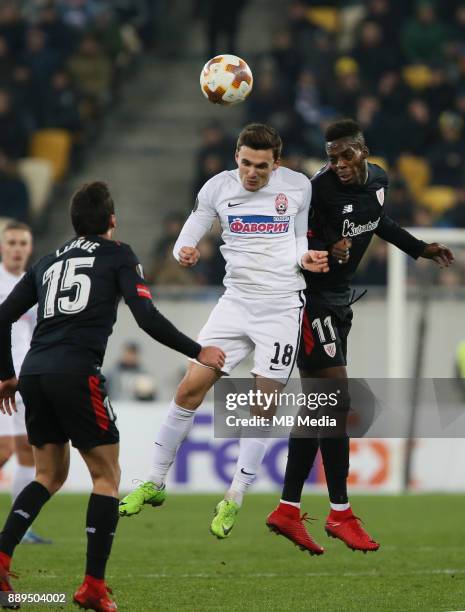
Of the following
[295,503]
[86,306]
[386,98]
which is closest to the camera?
[86,306]

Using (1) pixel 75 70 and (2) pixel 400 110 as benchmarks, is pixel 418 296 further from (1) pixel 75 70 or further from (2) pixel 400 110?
(1) pixel 75 70

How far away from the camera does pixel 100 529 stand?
25.3ft

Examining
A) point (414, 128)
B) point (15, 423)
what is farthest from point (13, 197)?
point (15, 423)

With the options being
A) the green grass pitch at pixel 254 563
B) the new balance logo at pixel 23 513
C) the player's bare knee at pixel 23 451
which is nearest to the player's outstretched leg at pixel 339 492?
the green grass pitch at pixel 254 563

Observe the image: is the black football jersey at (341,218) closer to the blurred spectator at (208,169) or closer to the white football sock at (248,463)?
the white football sock at (248,463)

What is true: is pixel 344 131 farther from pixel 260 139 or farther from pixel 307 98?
pixel 307 98

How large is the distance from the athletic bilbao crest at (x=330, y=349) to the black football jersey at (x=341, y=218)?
330 mm

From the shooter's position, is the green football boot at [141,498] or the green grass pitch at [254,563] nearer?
the green grass pitch at [254,563]

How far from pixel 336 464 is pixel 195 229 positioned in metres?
1.84

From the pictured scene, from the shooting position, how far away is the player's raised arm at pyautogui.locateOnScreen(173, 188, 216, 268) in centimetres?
869

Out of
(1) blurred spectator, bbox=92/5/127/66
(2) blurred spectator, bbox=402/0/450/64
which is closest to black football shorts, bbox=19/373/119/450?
(2) blurred spectator, bbox=402/0/450/64

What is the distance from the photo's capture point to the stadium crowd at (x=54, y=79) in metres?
20.5

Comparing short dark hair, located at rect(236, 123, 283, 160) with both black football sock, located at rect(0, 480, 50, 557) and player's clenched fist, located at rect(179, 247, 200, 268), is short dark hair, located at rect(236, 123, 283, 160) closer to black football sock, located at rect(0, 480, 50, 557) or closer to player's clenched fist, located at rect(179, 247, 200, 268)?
player's clenched fist, located at rect(179, 247, 200, 268)

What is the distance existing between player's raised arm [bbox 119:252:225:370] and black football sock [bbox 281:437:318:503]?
1.89m
